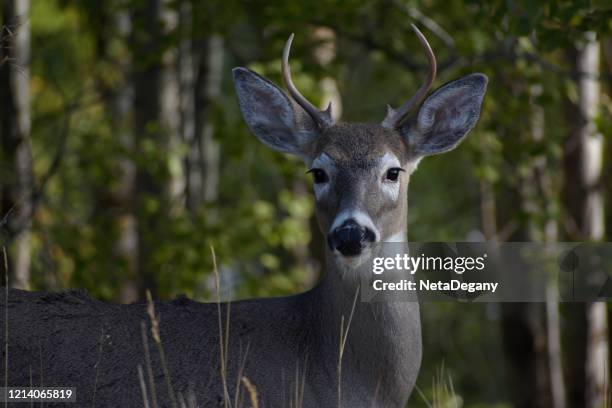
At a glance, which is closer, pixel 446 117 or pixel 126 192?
pixel 446 117

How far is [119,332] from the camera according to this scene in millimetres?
5516

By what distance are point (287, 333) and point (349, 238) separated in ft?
2.62

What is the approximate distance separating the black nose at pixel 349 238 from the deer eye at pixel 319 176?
645 mm

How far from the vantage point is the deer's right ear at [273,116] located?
6355 mm

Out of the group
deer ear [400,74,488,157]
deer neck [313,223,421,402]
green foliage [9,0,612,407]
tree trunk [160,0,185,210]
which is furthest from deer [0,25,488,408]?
tree trunk [160,0,185,210]

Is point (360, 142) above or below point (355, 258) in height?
above

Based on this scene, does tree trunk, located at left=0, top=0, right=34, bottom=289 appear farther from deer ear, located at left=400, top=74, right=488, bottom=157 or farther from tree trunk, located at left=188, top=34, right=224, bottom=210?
deer ear, located at left=400, top=74, right=488, bottom=157

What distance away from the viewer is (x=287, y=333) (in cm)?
569

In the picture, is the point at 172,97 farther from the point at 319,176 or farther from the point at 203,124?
the point at 319,176

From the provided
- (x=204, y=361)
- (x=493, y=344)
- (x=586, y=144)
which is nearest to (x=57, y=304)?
(x=204, y=361)

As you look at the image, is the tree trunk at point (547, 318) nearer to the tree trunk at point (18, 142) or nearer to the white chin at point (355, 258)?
the tree trunk at point (18, 142)

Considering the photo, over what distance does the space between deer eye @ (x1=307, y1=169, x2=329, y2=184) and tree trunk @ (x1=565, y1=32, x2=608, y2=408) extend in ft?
17.6

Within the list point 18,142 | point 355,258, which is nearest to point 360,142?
point 355,258

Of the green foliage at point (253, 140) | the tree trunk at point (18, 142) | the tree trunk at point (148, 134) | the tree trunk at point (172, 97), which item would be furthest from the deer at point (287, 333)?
the tree trunk at point (172, 97)
